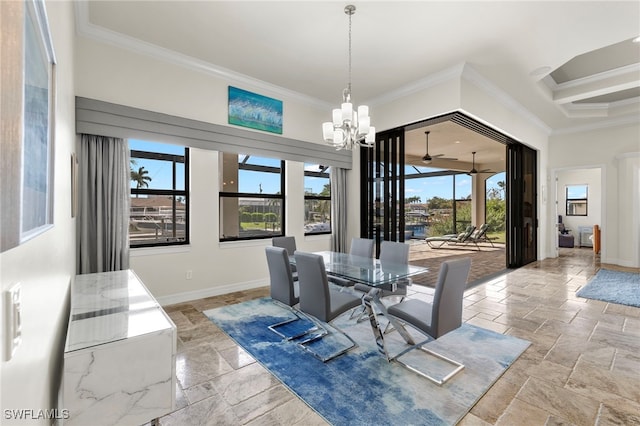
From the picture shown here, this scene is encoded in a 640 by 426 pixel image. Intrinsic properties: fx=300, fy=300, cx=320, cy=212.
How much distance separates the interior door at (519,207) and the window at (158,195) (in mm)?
6368

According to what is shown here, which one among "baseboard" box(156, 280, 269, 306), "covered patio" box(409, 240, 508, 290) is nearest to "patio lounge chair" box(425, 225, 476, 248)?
"covered patio" box(409, 240, 508, 290)

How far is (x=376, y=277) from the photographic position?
8.74ft

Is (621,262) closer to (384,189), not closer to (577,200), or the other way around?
(577,200)

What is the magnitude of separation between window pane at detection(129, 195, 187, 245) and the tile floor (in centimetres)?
93

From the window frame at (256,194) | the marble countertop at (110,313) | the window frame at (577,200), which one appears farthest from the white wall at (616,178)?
the marble countertop at (110,313)

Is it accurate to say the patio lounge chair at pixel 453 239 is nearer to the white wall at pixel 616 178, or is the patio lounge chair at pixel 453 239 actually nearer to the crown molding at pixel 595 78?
the white wall at pixel 616 178

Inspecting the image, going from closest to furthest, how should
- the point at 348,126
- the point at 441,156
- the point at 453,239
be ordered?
the point at 348,126 < the point at 453,239 < the point at 441,156

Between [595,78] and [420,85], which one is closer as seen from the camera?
[420,85]

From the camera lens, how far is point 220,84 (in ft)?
14.1

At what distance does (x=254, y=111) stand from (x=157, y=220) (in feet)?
6.97

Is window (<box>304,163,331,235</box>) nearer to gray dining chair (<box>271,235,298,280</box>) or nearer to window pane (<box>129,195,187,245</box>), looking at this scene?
gray dining chair (<box>271,235,298,280</box>)

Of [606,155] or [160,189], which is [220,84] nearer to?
[160,189]

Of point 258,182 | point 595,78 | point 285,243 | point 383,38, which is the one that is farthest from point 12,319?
point 595,78

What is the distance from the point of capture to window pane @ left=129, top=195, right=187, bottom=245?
12.4 ft
